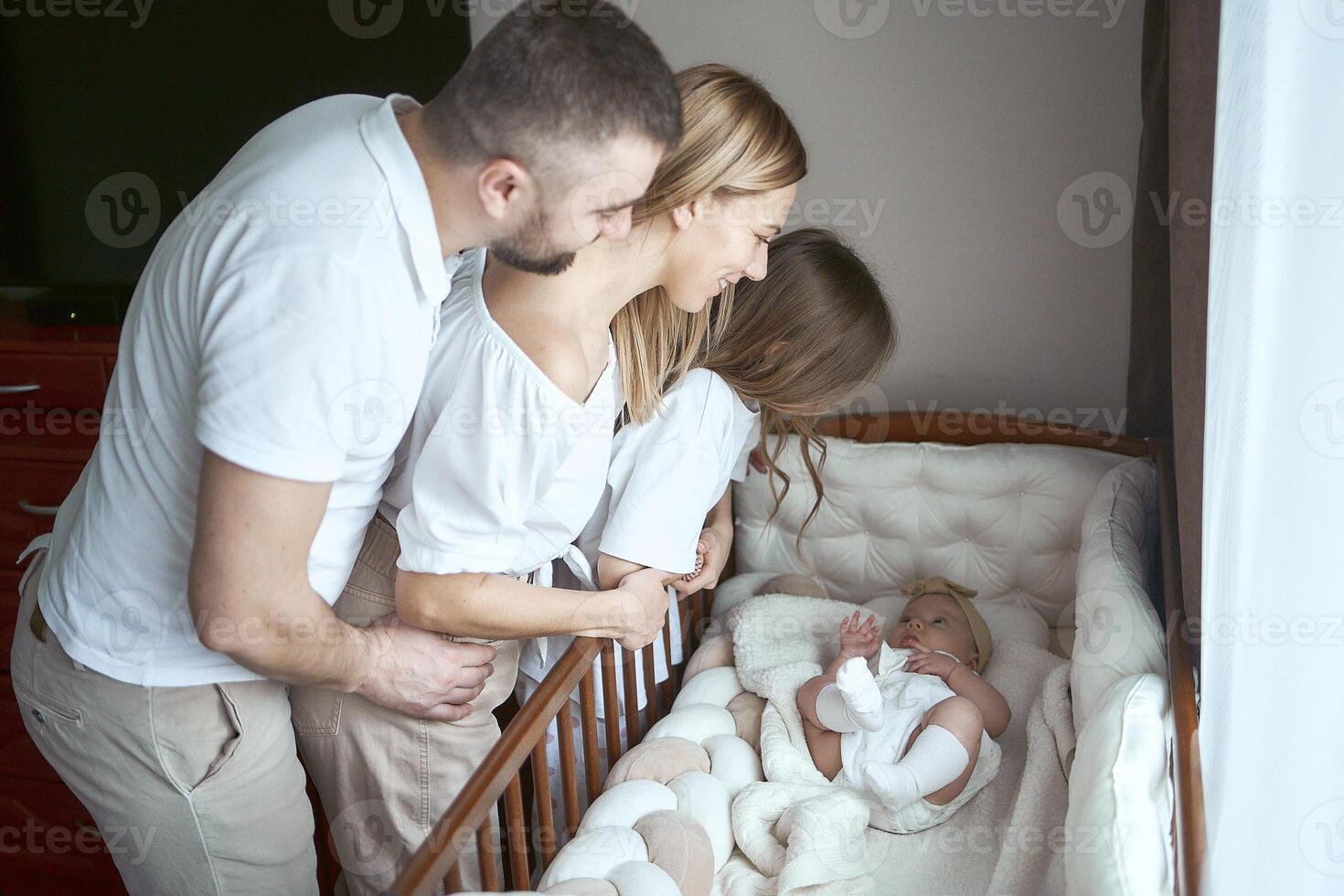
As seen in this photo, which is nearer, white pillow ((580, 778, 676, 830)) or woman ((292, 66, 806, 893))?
woman ((292, 66, 806, 893))

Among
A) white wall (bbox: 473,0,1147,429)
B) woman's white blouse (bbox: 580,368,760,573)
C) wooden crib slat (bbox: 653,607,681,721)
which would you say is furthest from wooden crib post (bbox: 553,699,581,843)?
white wall (bbox: 473,0,1147,429)

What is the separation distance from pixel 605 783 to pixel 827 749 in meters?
0.34

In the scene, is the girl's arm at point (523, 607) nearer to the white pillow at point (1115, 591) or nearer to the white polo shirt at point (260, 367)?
the white polo shirt at point (260, 367)

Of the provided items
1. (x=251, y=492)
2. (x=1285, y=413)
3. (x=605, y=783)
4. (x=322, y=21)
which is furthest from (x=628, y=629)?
(x=322, y=21)

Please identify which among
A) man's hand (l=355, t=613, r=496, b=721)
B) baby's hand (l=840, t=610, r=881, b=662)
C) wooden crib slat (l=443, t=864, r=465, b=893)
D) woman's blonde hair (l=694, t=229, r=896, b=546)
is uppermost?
woman's blonde hair (l=694, t=229, r=896, b=546)

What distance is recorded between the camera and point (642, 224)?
3.94 ft

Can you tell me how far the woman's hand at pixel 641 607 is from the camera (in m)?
1.37

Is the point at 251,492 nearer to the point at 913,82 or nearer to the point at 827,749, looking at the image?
the point at 827,749

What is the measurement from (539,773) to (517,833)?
2.9 inches

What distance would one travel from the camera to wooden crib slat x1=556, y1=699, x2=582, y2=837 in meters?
1.38

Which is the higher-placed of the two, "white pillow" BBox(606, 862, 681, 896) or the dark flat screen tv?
the dark flat screen tv

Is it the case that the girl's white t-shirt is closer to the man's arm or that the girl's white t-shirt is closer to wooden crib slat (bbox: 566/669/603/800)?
wooden crib slat (bbox: 566/669/603/800)

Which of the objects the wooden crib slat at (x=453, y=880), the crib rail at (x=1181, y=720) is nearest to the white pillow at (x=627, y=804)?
the wooden crib slat at (x=453, y=880)

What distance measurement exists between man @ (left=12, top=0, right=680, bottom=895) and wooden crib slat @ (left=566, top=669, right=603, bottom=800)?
1.08 feet
